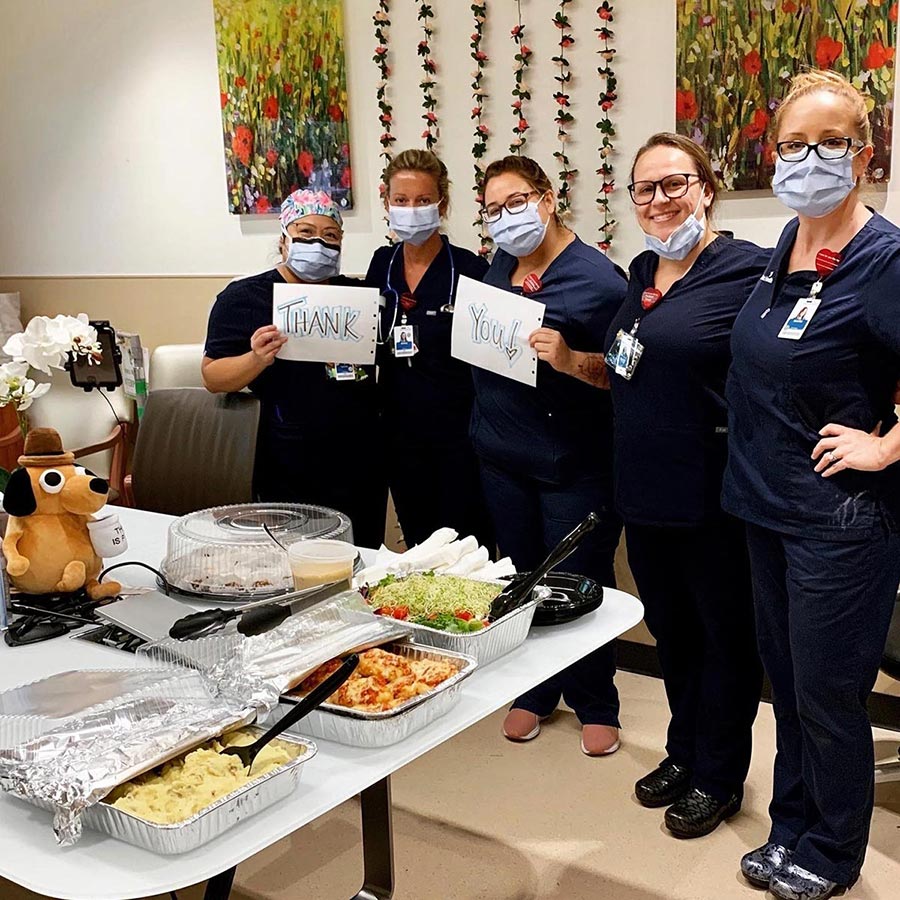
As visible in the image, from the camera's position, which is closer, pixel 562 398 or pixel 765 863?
pixel 765 863

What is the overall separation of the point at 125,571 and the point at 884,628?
1432 millimetres

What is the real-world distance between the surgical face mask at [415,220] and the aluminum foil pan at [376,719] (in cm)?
163

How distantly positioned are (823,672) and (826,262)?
0.76m

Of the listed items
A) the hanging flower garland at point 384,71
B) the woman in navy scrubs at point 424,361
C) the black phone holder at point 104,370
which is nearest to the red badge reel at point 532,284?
the woman in navy scrubs at point 424,361

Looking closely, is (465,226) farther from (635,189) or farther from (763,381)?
(763,381)

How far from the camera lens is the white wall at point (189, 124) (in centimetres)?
342

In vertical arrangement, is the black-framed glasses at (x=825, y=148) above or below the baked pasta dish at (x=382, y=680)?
above

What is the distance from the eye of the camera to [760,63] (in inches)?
121

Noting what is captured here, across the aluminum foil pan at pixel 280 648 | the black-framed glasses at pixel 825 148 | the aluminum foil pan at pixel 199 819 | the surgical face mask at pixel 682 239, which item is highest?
the black-framed glasses at pixel 825 148

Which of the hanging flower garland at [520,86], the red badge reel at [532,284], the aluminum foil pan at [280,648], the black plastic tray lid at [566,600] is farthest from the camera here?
the hanging flower garland at [520,86]

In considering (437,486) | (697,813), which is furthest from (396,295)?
(697,813)

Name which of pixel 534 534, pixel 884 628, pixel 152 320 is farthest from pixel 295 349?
pixel 152 320

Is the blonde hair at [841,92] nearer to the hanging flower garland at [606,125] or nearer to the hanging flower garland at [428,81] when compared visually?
the hanging flower garland at [606,125]

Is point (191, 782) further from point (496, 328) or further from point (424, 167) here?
point (424, 167)
